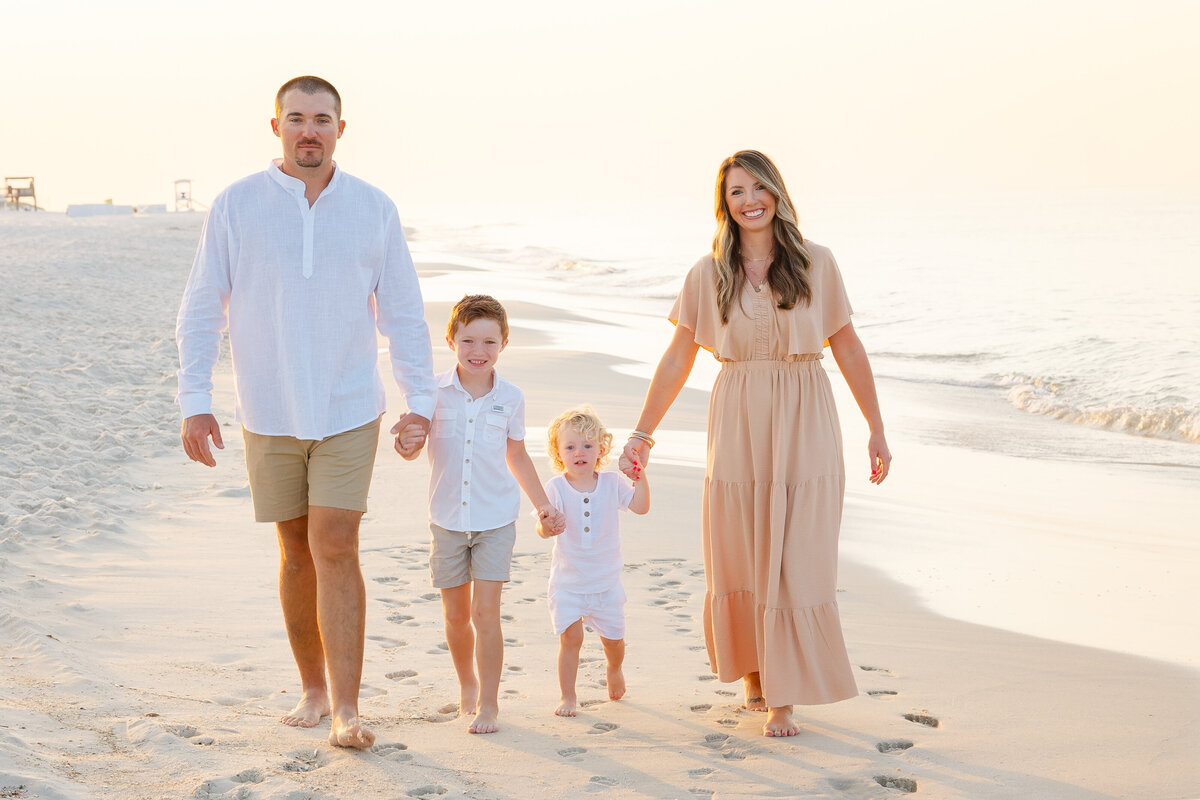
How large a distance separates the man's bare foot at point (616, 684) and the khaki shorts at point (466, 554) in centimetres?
56

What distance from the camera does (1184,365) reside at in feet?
47.4

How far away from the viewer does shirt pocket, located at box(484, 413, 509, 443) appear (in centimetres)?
382

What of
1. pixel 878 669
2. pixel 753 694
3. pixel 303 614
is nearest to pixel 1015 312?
pixel 878 669

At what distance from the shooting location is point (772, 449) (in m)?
3.82

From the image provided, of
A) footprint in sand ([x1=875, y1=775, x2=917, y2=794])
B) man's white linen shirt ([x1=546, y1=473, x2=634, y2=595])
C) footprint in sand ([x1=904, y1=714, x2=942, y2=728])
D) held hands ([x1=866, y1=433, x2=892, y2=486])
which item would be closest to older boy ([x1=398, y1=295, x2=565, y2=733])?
man's white linen shirt ([x1=546, y1=473, x2=634, y2=595])

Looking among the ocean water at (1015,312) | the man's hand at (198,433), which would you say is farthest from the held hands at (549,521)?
the ocean water at (1015,312)

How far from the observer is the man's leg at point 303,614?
143 inches

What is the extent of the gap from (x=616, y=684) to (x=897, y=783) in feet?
3.62

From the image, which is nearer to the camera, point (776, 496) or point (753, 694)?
point (776, 496)

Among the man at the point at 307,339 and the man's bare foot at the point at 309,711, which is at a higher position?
the man at the point at 307,339

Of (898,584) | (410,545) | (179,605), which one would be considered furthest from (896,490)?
(179,605)

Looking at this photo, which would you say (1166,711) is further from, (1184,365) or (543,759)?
(1184,365)

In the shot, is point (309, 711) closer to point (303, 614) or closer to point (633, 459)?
point (303, 614)

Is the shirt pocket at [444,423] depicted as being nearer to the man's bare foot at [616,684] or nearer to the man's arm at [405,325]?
the man's arm at [405,325]
